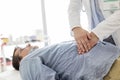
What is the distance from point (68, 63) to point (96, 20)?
1.76 ft

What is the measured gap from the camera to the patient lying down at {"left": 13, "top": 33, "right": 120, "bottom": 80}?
1.49 metres

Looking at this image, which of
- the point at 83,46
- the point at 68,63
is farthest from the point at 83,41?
the point at 68,63

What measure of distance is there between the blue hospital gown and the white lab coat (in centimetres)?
9

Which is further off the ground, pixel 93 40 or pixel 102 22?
pixel 102 22

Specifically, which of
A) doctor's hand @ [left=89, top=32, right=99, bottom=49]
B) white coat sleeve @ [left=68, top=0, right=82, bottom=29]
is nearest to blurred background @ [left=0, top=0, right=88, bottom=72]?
white coat sleeve @ [left=68, top=0, right=82, bottom=29]

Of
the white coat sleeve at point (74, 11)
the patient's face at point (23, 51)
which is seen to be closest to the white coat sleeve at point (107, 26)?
the white coat sleeve at point (74, 11)

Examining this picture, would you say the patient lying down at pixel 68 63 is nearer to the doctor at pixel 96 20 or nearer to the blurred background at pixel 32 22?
the doctor at pixel 96 20

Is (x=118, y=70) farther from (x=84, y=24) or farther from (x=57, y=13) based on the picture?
(x=57, y=13)

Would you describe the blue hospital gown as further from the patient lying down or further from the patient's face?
the patient's face

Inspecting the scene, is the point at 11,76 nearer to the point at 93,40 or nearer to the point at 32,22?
the point at 93,40

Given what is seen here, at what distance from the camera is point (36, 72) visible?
1.49 meters

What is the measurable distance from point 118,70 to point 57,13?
1.77 m

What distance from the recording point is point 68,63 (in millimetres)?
1544

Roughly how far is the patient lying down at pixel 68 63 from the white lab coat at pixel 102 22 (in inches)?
3.5
